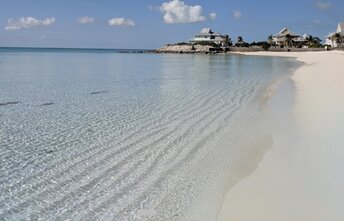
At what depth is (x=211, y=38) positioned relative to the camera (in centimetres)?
13062

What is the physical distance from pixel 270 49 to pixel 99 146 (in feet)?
345

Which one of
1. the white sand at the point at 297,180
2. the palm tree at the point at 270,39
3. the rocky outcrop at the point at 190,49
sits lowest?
the white sand at the point at 297,180

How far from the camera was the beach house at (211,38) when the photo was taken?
414 feet

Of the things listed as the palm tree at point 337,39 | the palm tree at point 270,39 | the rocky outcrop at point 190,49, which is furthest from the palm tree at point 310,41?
the rocky outcrop at point 190,49

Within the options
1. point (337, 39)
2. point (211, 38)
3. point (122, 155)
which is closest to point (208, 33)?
point (211, 38)

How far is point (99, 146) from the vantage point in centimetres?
812

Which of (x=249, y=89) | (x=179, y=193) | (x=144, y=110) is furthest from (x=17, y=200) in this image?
(x=249, y=89)

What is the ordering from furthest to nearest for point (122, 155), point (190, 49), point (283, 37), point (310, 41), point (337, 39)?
point (190, 49) → point (283, 37) → point (310, 41) → point (337, 39) → point (122, 155)

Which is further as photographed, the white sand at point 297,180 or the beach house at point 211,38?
the beach house at point 211,38

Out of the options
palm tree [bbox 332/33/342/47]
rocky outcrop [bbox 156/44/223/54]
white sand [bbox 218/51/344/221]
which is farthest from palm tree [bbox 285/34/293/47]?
white sand [bbox 218/51/344/221]

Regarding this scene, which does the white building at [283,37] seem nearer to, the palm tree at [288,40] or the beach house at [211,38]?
the palm tree at [288,40]

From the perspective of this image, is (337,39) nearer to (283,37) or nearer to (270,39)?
(283,37)

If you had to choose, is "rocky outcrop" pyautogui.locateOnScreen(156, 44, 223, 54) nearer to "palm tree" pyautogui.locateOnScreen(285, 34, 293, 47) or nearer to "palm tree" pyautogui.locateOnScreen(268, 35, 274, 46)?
"palm tree" pyautogui.locateOnScreen(268, 35, 274, 46)

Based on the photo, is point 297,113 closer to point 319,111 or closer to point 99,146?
point 319,111
